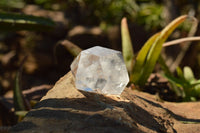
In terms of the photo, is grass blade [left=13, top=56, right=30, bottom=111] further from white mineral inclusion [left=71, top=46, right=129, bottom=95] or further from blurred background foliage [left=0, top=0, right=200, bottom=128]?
blurred background foliage [left=0, top=0, right=200, bottom=128]

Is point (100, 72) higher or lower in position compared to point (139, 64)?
higher

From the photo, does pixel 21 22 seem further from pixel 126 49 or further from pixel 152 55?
pixel 152 55

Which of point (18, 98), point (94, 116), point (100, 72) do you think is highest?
point (100, 72)

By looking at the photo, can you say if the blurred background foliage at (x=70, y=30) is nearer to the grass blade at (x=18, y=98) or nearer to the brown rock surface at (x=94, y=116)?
the grass blade at (x=18, y=98)

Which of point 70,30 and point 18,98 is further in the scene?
point 70,30

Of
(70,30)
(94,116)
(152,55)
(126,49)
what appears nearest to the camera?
(94,116)

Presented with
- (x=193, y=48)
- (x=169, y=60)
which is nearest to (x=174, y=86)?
(x=169, y=60)

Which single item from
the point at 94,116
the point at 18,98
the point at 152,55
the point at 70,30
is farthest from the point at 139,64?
the point at 70,30
